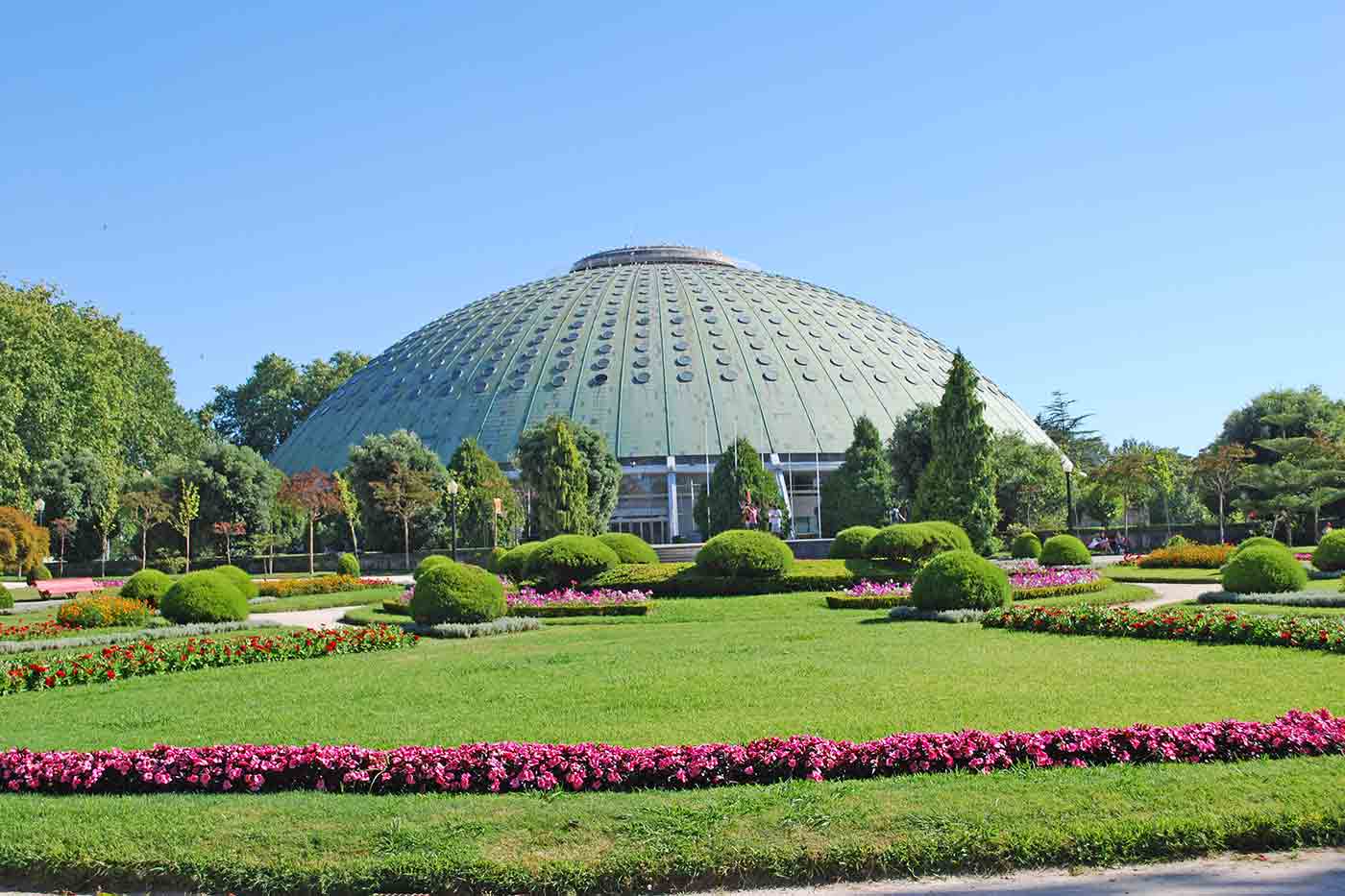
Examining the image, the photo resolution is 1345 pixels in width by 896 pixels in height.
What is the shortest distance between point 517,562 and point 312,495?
25.8 metres

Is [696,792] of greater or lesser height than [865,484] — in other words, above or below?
below

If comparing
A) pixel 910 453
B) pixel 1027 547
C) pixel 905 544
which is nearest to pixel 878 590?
pixel 905 544

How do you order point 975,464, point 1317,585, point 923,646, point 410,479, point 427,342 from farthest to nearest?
point 427,342
point 410,479
point 975,464
point 1317,585
point 923,646

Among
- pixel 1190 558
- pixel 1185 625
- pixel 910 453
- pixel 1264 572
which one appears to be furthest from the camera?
pixel 910 453

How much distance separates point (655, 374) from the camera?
66.9 meters

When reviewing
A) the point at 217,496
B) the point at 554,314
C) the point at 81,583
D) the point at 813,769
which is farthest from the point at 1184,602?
the point at 554,314

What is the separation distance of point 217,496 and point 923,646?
46016 millimetres

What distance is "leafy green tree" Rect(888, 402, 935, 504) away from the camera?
5150 cm

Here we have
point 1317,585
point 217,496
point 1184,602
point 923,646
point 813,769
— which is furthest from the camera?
point 217,496

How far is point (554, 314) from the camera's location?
245ft

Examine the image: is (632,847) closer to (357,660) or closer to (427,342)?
(357,660)

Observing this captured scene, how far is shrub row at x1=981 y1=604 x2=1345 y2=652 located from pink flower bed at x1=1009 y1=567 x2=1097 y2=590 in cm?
606

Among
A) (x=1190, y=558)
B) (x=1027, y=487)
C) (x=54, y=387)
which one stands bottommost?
(x=1190, y=558)

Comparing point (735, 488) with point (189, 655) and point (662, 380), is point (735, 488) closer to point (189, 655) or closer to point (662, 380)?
point (662, 380)
